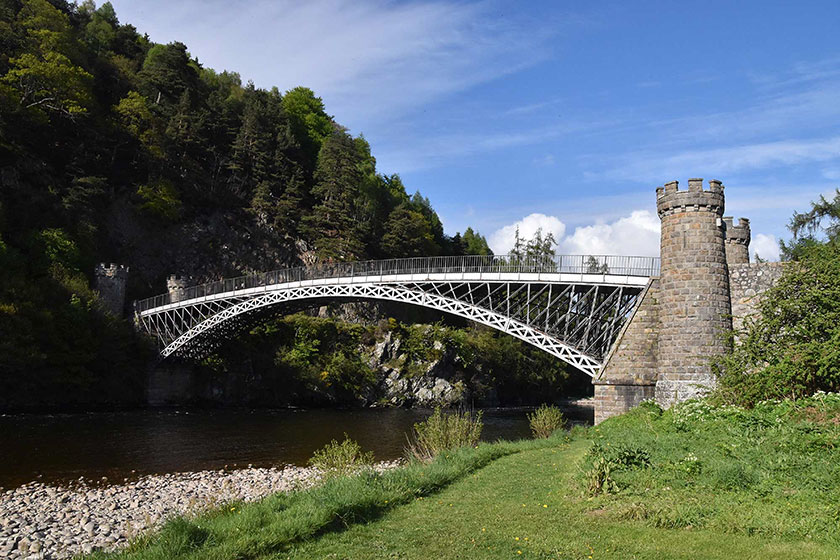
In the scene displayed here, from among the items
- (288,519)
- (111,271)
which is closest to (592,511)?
(288,519)

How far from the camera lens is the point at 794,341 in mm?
16969

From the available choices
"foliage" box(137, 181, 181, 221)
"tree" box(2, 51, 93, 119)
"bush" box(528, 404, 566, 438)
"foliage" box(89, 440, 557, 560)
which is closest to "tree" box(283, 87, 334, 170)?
"foliage" box(137, 181, 181, 221)

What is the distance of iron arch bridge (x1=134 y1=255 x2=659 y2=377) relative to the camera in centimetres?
2550

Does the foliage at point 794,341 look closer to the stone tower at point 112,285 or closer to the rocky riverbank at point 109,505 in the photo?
the rocky riverbank at point 109,505

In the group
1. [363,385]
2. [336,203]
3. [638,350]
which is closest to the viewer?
[638,350]

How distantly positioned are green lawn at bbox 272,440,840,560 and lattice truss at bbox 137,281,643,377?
51.4ft

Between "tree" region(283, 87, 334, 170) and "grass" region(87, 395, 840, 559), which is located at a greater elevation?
"tree" region(283, 87, 334, 170)

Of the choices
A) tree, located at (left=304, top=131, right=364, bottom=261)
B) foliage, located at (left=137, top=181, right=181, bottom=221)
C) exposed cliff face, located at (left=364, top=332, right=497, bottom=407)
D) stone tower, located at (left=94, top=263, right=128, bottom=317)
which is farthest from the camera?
tree, located at (left=304, top=131, right=364, bottom=261)

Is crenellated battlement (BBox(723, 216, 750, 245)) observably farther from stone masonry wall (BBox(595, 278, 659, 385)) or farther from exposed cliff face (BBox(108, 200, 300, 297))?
exposed cliff face (BBox(108, 200, 300, 297))

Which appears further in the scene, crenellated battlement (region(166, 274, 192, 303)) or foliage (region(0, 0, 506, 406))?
A: crenellated battlement (region(166, 274, 192, 303))

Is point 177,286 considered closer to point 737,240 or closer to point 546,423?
point 546,423

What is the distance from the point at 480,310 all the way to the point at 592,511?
20778 mm

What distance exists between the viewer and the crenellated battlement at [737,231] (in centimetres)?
2338

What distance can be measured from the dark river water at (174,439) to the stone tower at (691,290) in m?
9.94
